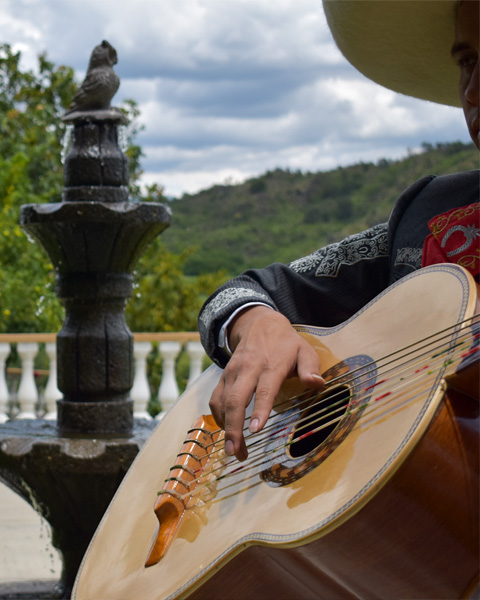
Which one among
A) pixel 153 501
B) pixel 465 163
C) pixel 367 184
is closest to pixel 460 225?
pixel 153 501

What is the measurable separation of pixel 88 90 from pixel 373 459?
8.94 ft

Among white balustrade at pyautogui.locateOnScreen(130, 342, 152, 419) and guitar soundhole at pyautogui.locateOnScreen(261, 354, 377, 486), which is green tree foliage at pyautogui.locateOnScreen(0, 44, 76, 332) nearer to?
white balustrade at pyautogui.locateOnScreen(130, 342, 152, 419)

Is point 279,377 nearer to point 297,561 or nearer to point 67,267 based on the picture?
point 297,561

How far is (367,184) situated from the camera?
16.8 meters

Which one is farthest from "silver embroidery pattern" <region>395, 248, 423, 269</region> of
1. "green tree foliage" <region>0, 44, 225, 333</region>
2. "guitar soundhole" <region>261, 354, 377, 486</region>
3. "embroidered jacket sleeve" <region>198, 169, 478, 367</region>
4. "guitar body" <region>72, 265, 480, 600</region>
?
"green tree foliage" <region>0, 44, 225, 333</region>

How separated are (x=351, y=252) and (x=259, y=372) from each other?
1.79ft

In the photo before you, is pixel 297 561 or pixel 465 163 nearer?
pixel 297 561

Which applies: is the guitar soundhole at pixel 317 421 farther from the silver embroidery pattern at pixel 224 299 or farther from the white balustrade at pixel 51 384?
the white balustrade at pixel 51 384

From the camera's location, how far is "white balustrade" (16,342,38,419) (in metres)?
5.84

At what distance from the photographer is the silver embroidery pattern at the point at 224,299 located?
1812 mm

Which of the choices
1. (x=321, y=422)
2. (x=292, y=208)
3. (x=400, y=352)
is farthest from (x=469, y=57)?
(x=292, y=208)

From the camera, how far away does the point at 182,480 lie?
158 cm

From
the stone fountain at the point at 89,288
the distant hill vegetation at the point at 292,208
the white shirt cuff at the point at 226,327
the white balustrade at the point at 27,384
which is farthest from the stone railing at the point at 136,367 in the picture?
the distant hill vegetation at the point at 292,208

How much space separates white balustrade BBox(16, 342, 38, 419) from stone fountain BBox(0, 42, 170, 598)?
229cm
